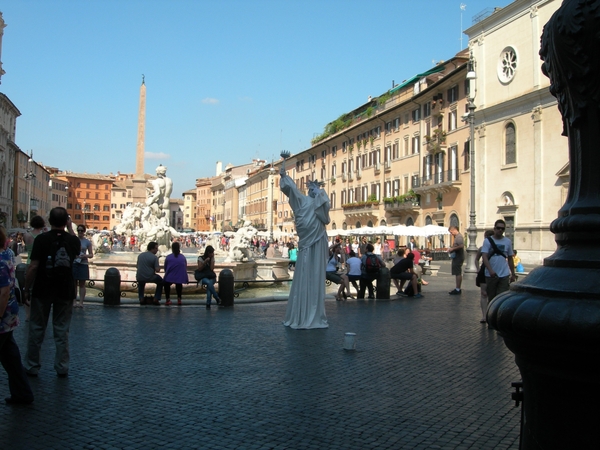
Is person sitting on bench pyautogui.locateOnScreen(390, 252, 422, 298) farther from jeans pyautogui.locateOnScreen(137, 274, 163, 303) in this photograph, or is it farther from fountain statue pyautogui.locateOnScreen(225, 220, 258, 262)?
fountain statue pyautogui.locateOnScreen(225, 220, 258, 262)

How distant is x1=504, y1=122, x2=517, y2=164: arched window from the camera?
118 ft

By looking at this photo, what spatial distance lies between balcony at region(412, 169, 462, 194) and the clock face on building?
6607 mm

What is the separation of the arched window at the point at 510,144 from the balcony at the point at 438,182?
405cm

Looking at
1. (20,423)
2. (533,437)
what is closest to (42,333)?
(20,423)

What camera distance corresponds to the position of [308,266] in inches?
375

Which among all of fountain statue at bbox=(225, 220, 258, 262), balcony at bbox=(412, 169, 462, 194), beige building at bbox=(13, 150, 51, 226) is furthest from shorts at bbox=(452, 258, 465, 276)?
beige building at bbox=(13, 150, 51, 226)

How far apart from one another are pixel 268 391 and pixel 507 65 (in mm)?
35336

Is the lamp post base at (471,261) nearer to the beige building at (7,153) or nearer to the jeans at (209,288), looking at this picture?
the jeans at (209,288)

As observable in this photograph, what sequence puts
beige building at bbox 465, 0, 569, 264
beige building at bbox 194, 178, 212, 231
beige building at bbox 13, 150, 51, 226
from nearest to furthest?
beige building at bbox 465, 0, 569, 264, beige building at bbox 13, 150, 51, 226, beige building at bbox 194, 178, 212, 231

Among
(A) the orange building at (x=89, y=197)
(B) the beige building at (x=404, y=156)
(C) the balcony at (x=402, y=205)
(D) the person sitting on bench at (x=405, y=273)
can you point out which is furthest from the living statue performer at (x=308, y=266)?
(A) the orange building at (x=89, y=197)

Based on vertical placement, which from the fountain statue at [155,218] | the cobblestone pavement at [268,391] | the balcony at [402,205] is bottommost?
the cobblestone pavement at [268,391]

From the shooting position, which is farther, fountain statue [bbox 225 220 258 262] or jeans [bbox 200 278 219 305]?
fountain statue [bbox 225 220 258 262]

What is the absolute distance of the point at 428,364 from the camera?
677 cm

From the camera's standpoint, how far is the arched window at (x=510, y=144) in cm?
3591
